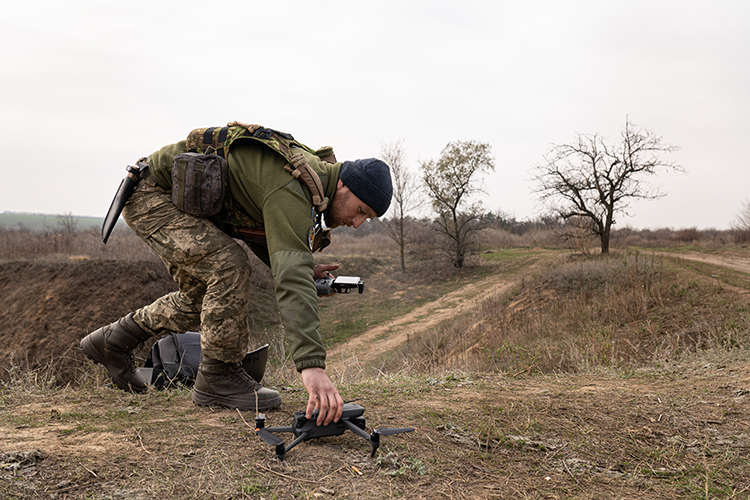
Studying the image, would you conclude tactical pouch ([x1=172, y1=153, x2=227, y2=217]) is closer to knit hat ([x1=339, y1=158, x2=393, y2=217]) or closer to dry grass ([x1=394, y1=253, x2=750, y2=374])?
knit hat ([x1=339, y1=158, x2=393, y2=217])

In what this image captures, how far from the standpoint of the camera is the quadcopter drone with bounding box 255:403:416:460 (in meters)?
2.21

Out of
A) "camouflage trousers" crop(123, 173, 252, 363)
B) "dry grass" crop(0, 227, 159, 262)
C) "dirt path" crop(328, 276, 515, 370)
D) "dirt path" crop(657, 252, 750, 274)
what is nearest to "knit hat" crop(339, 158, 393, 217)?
"camouflage trousers" crop(123, 173, 252, 363)

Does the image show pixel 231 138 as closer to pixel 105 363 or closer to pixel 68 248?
pixel 105 363

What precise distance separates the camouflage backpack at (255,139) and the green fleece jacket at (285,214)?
5 cm

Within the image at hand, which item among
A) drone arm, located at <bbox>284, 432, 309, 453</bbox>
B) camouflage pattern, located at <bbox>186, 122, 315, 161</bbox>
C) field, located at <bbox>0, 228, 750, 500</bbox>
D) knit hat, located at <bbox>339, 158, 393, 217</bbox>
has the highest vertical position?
camouflage pattern, located at <bbox>186, 122, 315, 161</bbox>

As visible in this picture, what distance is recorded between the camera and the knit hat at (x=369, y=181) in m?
2.66

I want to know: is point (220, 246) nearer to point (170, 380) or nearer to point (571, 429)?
point (170, 380)

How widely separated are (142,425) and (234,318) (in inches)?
29.3

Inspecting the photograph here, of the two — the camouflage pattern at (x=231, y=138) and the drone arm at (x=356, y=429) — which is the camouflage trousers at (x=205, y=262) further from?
the drone arm at (x=356, y=429)

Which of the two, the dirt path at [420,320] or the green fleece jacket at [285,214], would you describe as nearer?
the green fleece jacket at [285,214]

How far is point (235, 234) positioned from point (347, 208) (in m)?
0.80

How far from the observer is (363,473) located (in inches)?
81.3

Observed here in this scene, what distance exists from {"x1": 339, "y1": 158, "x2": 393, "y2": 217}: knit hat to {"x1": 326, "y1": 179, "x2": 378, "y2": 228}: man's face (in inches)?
1.3

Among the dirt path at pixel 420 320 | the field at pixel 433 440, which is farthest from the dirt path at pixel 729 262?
the field at pixel 433 440
